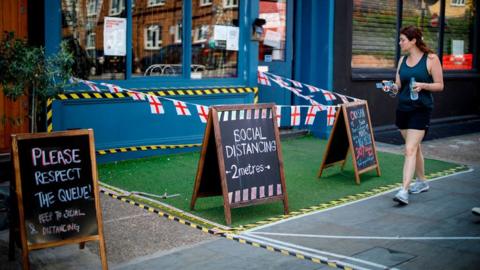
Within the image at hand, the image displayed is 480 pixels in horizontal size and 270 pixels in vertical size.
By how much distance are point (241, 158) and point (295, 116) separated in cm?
489

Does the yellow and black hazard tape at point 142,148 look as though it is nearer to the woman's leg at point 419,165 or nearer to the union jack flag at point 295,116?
the union jack flag at point 295,116

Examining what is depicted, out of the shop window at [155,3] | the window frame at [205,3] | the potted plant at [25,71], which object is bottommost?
the potted plant at [25,71]

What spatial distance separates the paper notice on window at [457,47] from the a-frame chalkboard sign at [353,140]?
804cm

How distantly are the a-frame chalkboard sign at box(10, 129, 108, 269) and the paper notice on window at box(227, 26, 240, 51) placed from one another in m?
5.73

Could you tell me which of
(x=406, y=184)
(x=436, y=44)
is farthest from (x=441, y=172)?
(x=436, y=44)

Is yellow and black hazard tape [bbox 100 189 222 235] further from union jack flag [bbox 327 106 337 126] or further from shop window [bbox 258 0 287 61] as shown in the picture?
shop window [bbox 258 0 287 61]

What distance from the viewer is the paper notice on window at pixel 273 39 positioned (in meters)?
11.5

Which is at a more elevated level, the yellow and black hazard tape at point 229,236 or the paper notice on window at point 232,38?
the paper notice on window at point 232,38

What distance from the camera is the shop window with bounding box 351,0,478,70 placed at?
41.2ft

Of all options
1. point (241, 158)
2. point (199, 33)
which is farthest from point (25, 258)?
point (199, 33)

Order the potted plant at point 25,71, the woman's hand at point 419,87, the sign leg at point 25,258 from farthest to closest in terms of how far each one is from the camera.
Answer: the woman's hand at point 419,87 → the potted plant at point 25,71 → the sign leg at point 25,258

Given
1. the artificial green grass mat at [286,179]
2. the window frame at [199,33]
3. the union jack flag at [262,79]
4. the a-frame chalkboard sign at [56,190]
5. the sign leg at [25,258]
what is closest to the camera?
the sign leg at [25,258]

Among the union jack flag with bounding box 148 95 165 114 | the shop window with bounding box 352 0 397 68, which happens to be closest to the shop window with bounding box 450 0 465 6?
the shop window with bounding box 352 0 397 68

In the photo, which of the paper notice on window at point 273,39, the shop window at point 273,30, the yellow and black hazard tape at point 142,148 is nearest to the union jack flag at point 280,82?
the shop window at point 273,30
